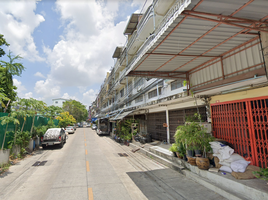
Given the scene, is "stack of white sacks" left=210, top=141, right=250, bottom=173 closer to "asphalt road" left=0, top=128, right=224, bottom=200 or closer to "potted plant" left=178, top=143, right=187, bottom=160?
"asphalt road" left=0, top=128, right=224, bottom=200

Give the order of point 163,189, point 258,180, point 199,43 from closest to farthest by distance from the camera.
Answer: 1. point 258,180
2. point 199,43
3. point 163,189

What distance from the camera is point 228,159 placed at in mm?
5465

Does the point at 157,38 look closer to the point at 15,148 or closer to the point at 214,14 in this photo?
the point at 214,14

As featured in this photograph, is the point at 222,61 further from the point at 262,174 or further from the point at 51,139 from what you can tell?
the point at 51,139

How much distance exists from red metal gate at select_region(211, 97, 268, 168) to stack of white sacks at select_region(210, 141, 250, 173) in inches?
18.9

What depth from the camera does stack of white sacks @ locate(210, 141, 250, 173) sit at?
505 centimetres

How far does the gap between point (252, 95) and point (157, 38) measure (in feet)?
13.4

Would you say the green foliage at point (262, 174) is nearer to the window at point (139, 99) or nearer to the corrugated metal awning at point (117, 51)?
the window at point (139, 99)

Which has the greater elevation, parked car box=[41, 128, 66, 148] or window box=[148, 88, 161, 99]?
window box=[148, 88, 161, 99]

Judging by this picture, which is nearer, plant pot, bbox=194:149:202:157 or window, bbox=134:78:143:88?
plant pot, bbox=194:149:202:157

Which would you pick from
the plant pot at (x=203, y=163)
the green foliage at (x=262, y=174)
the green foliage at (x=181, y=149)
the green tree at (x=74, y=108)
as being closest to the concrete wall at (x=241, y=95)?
the green foliage at (x=262, y=174)

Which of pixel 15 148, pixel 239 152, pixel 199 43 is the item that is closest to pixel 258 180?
pixel 239 152

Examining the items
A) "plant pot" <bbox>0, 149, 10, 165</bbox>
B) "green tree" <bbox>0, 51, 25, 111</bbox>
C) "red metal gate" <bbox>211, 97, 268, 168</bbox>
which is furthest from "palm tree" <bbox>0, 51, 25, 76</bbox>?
"red metal gate" <bbox>211, 97, 268, 168</bbox>

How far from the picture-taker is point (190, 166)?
20.9ft
